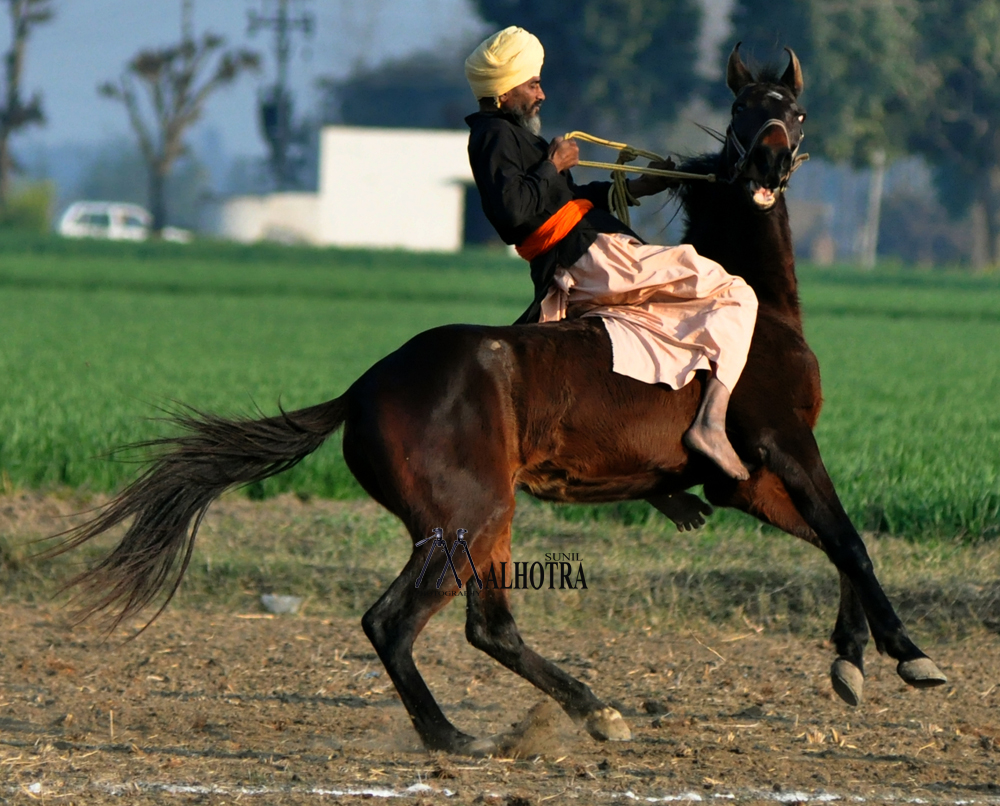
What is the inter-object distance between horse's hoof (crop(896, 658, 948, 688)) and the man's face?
2.19 meters

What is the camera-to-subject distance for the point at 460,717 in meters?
5.51

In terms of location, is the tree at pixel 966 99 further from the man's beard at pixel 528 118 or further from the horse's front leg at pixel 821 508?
the horse's front leg at pixel 821 508

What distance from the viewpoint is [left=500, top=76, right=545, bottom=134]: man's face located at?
5066mm

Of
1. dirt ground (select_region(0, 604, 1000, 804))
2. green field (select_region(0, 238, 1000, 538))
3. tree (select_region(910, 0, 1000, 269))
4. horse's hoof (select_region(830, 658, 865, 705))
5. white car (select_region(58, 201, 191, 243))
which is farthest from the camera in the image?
white car (select_region(58, 201, 191, 243))

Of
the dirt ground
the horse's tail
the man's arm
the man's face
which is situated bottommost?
the dirt ground

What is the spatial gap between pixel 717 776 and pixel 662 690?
3.98 feet

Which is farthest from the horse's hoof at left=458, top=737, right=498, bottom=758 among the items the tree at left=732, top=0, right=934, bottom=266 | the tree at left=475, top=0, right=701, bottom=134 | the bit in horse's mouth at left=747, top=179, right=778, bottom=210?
the tree at left=475, top=0, right=701, bottom=134

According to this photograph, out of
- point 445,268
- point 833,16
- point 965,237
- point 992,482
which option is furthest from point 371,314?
point 965,237

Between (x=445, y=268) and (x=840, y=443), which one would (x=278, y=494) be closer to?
(x=840, y=443)

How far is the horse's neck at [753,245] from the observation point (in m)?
5.34

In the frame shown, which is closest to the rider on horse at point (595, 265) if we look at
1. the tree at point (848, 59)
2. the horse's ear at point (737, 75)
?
the horse's ear at point (737, 75)

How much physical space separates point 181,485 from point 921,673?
2.59 m

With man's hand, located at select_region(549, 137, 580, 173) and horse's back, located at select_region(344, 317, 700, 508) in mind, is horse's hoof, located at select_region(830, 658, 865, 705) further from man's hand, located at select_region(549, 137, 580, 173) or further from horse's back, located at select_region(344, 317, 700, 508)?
man's hand, located at select_region(549, 137, 580, 173)

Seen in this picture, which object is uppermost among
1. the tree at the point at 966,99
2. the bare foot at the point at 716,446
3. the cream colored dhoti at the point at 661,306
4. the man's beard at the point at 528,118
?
the tree at the point at 966,99
